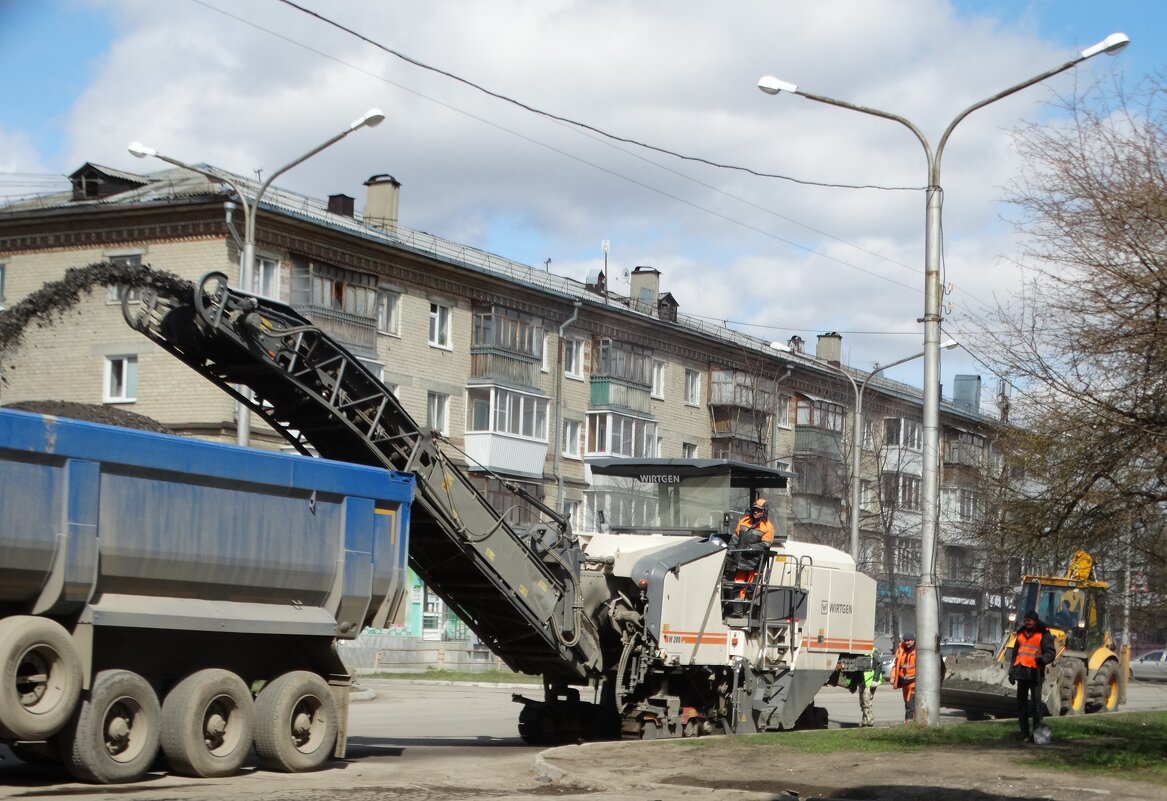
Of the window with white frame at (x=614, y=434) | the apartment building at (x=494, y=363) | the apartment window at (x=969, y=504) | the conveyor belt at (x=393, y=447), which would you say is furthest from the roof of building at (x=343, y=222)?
the conveyor belt at (x=393, y=447)

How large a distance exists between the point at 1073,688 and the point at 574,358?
2567 cm

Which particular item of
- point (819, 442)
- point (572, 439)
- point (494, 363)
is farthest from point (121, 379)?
point (819, 442)

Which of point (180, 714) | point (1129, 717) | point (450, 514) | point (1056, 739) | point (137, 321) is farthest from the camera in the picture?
point (1129, 717)

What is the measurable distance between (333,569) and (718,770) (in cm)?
393

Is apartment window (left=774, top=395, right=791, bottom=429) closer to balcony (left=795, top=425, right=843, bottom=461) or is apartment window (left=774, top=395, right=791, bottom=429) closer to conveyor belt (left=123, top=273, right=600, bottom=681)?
balcony (left=795, top=425, right=843, bottom=461)

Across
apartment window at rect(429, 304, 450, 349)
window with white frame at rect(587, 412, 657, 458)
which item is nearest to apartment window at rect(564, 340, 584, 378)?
window with white frame at rect(587, 412, 657, 458)

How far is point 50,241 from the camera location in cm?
3878

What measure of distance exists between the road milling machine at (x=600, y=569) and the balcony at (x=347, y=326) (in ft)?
67.7

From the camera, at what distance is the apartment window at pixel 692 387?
53.6 m

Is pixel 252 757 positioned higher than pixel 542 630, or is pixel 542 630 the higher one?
pixel 542 630

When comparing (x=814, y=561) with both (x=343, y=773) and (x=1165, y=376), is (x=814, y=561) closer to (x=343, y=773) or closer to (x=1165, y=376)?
(x=1165, y=376)

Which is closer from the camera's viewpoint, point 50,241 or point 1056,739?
point 1056,739

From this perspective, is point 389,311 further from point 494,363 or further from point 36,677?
point 36,677

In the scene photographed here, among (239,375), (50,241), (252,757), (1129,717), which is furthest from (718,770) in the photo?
(50,241)
